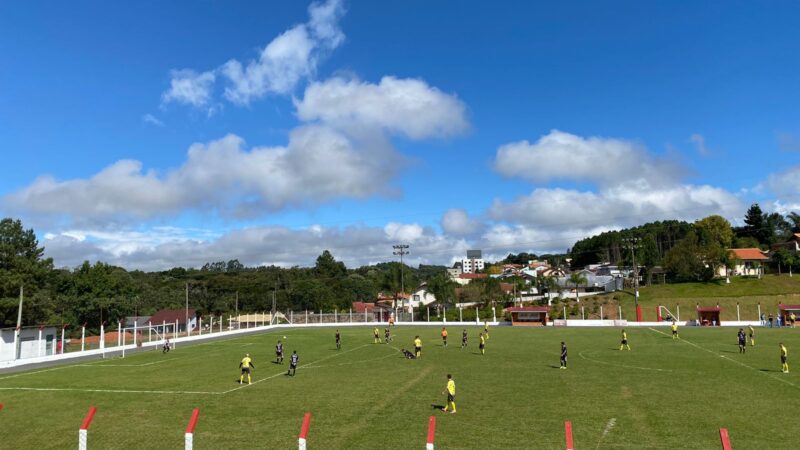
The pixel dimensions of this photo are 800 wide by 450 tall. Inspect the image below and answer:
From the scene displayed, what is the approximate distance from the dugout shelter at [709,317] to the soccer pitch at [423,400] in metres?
30.9

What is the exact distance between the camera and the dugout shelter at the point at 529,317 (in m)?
82.2

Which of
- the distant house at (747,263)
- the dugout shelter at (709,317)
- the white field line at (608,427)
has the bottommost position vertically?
the dugout shelter at (709,317)

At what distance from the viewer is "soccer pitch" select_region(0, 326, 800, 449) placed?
1862cm

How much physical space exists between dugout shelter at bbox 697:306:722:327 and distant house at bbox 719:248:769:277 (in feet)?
207

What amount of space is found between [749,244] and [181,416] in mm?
168861

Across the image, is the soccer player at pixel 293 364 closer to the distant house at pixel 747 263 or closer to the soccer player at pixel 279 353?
the soccer player at pixel 279 353

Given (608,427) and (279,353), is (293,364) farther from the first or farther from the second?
(608,427)

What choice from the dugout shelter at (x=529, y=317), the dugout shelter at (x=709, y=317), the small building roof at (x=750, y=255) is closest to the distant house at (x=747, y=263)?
the small building roof at (x=750, y=255)

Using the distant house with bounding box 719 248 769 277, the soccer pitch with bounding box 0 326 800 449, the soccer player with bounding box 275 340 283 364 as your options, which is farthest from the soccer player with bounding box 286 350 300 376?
the distant house with bounding box 719 248 769 277

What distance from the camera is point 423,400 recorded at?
25.1 m

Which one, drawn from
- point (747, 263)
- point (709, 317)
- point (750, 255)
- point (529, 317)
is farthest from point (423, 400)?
point (750, 255)

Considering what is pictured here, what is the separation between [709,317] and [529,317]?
24.5 m

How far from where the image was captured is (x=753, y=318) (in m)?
89.8

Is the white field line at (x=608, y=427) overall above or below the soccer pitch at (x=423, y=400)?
above
